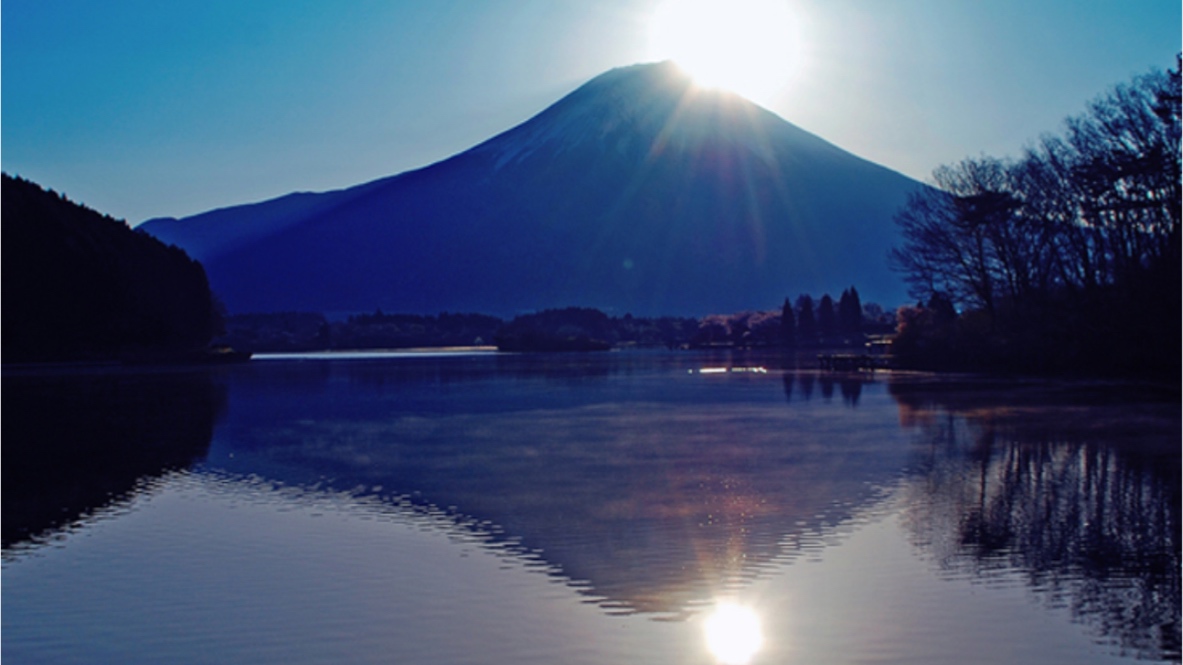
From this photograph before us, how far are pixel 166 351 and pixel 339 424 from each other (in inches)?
1885

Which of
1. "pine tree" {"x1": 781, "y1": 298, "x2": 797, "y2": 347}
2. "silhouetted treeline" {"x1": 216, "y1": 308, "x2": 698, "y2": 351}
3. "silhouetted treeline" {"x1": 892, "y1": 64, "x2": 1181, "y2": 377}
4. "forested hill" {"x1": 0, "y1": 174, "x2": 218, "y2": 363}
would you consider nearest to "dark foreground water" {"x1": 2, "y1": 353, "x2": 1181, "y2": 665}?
"silhouetted treeline" {"x1": 892, "y1": 64, "x2": 1181, "y2": 377}

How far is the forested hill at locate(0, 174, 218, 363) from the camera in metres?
58.3

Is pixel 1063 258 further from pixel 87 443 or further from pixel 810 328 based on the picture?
pixel 810 328

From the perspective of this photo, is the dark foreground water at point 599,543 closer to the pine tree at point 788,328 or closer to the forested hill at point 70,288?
the forested hill at point 70,288

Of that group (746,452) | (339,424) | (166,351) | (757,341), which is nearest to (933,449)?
(746,452)

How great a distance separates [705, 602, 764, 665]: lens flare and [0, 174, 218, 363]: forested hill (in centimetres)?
5500

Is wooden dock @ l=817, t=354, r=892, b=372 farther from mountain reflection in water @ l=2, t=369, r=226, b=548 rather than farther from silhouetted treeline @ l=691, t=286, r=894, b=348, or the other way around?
silhouetted treeline @ l=691, t=286, r=894, b=348

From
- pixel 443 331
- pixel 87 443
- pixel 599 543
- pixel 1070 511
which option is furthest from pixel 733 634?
pixel 443 331

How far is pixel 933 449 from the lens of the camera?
57.2 feet

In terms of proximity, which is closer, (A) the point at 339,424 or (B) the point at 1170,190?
(A) the point at 339,424

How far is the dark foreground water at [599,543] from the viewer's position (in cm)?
754

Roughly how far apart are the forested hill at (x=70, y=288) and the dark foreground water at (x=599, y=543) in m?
40.4

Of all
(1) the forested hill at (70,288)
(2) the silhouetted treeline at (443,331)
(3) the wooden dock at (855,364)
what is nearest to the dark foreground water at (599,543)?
(3) the wooden dock at (855,364)

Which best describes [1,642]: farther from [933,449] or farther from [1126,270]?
[1126,270]
